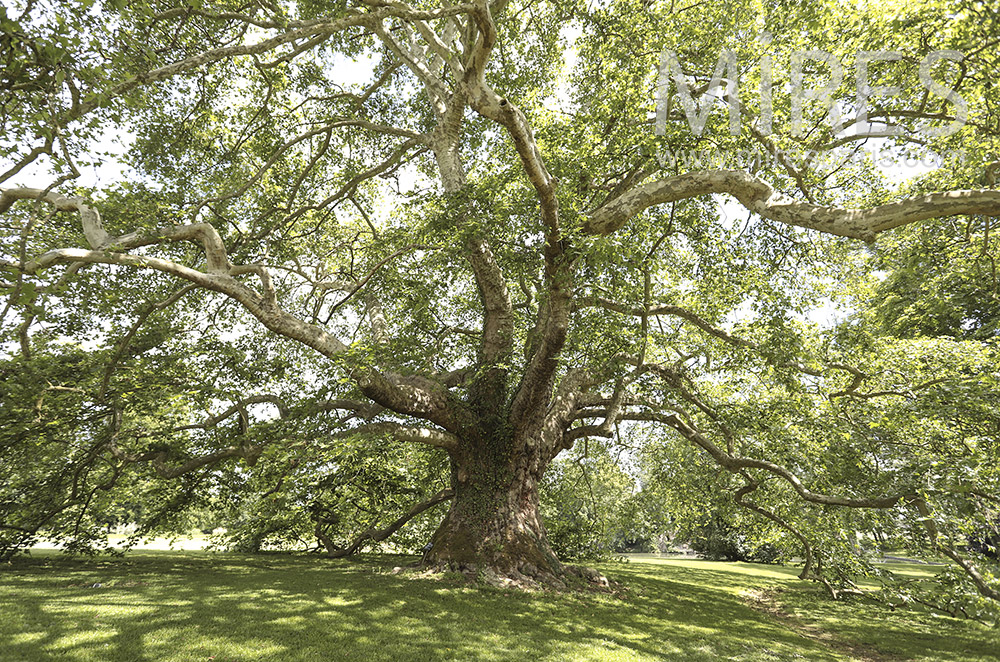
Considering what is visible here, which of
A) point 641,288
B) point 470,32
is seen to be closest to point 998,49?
point 641,288

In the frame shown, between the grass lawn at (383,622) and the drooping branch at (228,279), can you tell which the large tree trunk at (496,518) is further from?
the drooping branch at (228,279)

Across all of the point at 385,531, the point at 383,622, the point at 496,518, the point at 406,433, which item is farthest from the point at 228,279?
the point at 385,531

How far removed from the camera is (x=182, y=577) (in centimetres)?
934

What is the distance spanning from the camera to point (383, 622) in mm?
6387

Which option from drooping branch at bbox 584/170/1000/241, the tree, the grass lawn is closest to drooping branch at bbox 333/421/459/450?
the tree

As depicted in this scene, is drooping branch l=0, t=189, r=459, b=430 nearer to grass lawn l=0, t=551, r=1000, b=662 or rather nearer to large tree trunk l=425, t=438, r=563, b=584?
large tree trunk l=425, t=438, r=563, b=584

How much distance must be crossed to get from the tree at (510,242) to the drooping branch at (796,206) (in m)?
0.05

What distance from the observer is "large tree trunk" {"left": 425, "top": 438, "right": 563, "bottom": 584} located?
1005 cm

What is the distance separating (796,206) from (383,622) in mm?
7887

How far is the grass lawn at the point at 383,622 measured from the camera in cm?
508

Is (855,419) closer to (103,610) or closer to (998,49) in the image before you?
(998,49)

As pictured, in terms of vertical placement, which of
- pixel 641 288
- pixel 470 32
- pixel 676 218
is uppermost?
pixel 470 32

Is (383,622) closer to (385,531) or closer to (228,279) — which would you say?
(228,279)

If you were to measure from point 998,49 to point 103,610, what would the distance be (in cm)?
1530
